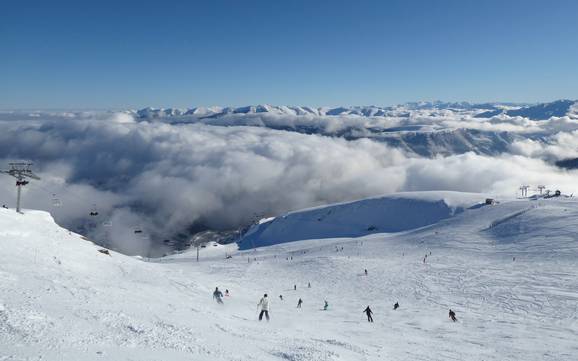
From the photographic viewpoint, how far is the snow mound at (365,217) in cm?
11575

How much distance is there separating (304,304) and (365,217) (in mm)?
99027

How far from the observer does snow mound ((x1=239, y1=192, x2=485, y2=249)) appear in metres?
116

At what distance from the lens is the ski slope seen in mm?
11844

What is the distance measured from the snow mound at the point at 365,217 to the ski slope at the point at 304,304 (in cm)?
5345

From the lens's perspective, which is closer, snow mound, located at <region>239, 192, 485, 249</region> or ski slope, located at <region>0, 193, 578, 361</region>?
ski slope, located at <region>0, 193, 578, 361</region>

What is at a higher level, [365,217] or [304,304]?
[304,304]

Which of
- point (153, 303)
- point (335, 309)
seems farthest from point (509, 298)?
point (153, 303)

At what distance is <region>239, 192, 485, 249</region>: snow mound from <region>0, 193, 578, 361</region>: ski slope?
175 ft

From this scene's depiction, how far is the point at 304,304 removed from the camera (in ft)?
108

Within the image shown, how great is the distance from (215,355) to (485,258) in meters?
48.4

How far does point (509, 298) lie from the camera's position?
104ft

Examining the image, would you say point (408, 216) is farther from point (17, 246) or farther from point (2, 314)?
point (2, 314)

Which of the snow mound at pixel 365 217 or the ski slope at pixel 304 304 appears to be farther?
the snow mound at pixel 365 217

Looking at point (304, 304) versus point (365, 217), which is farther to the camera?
point (365, 217)
